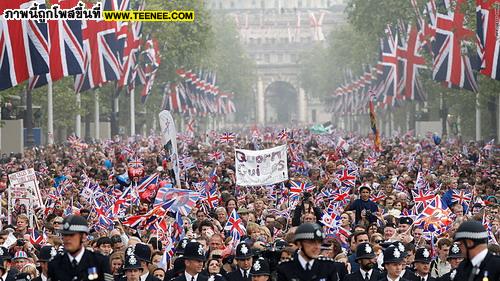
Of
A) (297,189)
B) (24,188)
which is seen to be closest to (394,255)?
(24,188)

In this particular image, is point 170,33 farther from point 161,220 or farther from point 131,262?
point 131,262

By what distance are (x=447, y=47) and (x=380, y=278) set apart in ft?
119

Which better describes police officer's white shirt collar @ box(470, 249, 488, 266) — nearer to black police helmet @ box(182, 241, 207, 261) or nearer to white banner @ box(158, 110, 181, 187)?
black police helmet @ box(182, 241, 207, 261)

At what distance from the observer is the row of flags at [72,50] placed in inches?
1430

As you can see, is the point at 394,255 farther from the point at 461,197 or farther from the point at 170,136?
the point at 170,136

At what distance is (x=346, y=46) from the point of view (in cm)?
11912

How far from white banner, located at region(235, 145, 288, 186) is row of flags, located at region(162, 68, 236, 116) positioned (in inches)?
2201

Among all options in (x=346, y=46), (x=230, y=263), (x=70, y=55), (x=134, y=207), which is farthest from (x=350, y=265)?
(x=346, y=46)

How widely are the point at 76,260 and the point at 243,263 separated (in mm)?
3411

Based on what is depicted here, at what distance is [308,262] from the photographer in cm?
1311

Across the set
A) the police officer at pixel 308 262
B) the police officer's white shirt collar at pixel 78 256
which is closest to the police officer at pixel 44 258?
the police officer's white shirt collar at pixel 78 256

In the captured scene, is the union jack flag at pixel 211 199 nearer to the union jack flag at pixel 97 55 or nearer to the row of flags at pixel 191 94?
the union jack flag at pixel 97 55

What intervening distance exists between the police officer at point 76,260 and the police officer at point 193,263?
5.98ft

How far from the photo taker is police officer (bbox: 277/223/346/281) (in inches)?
511
